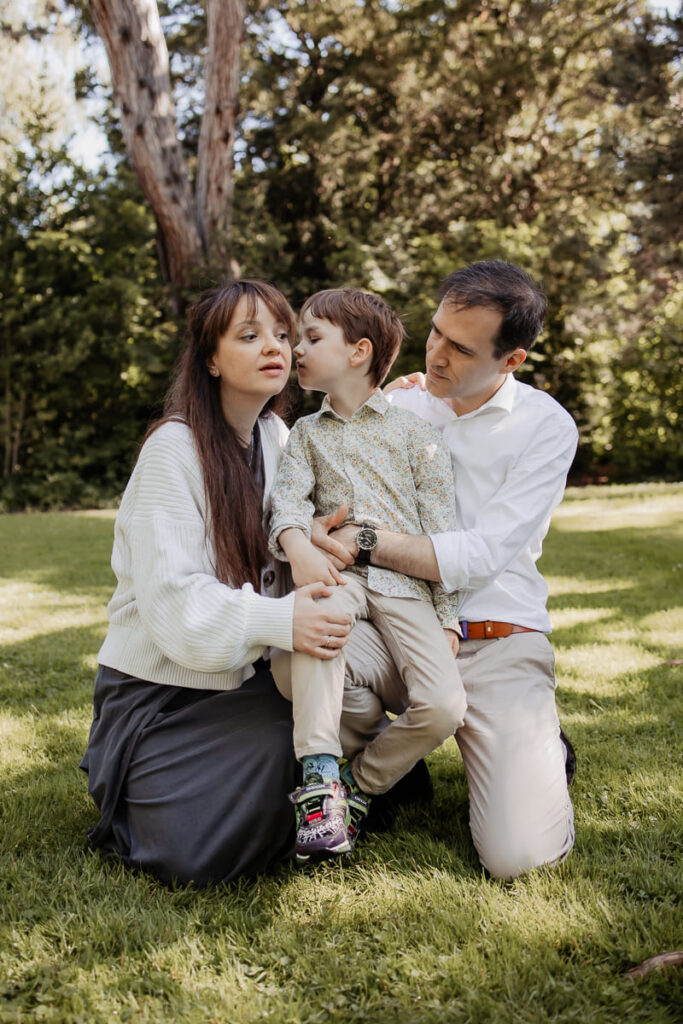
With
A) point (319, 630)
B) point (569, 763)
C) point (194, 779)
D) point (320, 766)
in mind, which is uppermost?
point (319, 630)

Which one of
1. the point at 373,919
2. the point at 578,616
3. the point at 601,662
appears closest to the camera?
the point at 373,919

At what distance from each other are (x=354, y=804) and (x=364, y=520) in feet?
2.80

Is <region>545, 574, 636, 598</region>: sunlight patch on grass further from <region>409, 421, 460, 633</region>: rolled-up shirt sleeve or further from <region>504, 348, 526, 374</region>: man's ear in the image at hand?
<region>409, 421, 460, 633</region>: rolled-up shirt sleeve

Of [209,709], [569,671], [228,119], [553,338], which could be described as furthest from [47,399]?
[209,709]

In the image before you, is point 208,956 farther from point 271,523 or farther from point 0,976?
point 271,523

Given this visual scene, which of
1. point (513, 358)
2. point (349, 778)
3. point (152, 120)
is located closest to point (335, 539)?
point (349, 778)

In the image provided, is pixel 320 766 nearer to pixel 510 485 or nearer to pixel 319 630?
pixel 319 630

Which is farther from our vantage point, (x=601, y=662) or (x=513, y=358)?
(x=601, y=662)

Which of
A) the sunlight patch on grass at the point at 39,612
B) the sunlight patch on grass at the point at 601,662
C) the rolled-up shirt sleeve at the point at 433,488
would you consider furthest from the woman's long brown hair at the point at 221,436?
the sunlight patch on grass at the point at 39,612

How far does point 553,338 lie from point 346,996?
621 inches

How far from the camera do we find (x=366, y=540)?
8.57 ft

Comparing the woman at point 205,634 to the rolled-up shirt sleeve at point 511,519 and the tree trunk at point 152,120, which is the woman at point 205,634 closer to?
the rolled-up shirt sleeve at point 511,519

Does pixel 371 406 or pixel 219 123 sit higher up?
pixel 219 123

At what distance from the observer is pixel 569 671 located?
→ 441 centimetres
